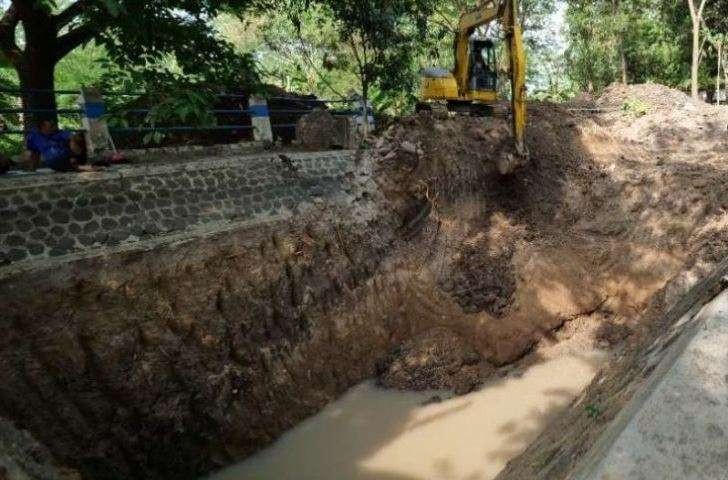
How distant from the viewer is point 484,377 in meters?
8.33

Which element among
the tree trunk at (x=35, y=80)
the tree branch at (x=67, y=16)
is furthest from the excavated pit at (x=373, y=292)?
the tree branch at (x=67, y=16)

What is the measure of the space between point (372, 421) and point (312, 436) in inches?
36.5

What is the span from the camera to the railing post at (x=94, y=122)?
772 centimetres

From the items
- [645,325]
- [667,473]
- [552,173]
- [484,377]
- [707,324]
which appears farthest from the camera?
[552,173]

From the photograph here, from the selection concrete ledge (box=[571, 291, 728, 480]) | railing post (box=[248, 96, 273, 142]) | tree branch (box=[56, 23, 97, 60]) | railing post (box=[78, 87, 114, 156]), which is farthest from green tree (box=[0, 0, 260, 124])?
concrete ledge (box=[571, 291, 728, 480])

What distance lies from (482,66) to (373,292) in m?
6.66

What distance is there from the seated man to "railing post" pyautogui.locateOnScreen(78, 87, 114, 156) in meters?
0.57

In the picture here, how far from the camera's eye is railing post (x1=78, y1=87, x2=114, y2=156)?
772 cm

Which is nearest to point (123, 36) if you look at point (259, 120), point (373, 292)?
point (259, 120)

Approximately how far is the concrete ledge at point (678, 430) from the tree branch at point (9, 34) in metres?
10.2

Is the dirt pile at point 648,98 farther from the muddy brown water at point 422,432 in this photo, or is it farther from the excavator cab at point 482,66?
the muddy brown water at point 422,432

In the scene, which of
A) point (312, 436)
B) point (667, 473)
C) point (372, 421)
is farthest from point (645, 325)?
point (667, 473)

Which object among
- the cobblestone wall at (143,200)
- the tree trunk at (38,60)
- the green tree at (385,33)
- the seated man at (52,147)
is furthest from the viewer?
the green tree at (385,33)

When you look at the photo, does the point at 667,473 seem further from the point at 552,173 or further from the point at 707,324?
the point at 552,173
